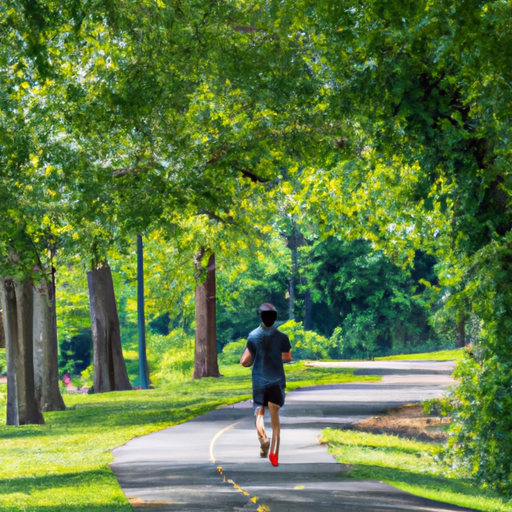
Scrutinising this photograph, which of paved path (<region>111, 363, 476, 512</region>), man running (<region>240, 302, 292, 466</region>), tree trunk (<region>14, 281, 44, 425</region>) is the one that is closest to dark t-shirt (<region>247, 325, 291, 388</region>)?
man running (<region>240, 302, 292, 466</region>)

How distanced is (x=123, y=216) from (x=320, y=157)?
3.72 meters

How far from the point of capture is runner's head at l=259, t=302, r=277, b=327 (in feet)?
37.6

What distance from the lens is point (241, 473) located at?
13.2 metres

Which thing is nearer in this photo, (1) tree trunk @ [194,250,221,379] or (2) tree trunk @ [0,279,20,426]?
(2) tree trunk @ [0,279,20,426]

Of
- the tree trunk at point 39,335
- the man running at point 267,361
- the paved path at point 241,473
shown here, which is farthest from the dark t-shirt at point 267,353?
the tree trunk at point 39,335

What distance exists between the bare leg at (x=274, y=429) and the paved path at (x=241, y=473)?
0.21 metres

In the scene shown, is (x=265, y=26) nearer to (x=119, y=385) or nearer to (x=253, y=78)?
(x=253, y=78)

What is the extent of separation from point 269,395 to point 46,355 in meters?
19.0

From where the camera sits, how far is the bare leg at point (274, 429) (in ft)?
40.5

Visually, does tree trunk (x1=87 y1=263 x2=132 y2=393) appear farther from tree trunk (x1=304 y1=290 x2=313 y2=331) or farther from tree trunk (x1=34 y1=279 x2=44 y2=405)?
tree trunk (x1=304 y1=290 x2=313 y2=331)

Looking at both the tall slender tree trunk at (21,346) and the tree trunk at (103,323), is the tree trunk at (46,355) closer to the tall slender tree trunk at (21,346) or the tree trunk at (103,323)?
the tall slender tree trunk at (21,346)

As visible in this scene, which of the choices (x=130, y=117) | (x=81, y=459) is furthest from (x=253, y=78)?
(x=81, y=459)

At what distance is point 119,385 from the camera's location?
3869 centimetres

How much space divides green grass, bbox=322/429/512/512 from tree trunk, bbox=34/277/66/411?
42.9 feet
